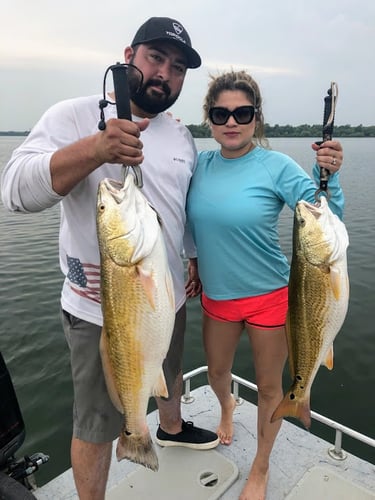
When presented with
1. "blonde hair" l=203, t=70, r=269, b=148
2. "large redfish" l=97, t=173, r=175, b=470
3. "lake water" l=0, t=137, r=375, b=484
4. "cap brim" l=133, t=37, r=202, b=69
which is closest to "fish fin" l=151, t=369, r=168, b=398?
"large redfish" l=97, t=173, r=175, b=470

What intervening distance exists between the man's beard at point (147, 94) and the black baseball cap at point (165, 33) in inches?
8.5

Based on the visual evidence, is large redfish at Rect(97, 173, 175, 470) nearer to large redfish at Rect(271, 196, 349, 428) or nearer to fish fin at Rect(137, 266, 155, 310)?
fish fin at Rect(137, 266, 155, 310)

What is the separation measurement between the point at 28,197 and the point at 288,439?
307cm

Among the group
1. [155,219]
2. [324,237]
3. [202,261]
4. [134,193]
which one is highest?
[134,193]

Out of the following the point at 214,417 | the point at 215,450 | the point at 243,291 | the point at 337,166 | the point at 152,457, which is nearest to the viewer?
the point at 152,457

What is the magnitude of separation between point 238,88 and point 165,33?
0.61 m

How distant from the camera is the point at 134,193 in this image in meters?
1.90

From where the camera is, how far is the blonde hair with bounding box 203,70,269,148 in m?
2.75

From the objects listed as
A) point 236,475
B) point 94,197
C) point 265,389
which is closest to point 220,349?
point 265,389

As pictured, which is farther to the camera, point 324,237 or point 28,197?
point 324,237

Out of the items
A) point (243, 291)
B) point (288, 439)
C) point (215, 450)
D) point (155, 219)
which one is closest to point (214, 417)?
point (215, 450)

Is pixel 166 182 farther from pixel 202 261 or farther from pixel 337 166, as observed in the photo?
pixel 337 166

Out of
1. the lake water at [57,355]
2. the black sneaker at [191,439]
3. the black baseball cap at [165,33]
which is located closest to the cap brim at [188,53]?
the black baseball cap at [165,33]

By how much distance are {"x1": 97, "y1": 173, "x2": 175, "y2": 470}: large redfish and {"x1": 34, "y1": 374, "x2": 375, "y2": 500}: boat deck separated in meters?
1.25
